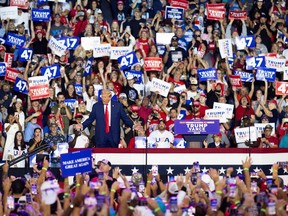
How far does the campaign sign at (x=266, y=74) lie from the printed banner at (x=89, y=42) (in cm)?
359

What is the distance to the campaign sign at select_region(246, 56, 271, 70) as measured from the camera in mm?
26250

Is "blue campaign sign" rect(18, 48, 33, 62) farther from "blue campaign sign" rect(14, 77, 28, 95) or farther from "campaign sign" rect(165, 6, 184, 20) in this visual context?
"campaign sign" rect(165, 6, 184, 20)

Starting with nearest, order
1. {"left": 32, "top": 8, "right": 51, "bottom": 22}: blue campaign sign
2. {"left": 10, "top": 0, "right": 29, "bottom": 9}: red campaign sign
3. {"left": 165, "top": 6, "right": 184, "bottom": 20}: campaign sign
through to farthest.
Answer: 1. {"left": 32, "top": 8, "right": 51, "bottom": 22}: blue campaign sign
2. {"left": 10, "top": 0, "right": 29, "bottom": 9}: red campaign sign
3. {"left": 165, "top": 6, "right": 184, "bottom": 20}: campaign sign

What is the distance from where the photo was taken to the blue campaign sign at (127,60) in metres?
25.6

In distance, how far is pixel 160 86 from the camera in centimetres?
2495

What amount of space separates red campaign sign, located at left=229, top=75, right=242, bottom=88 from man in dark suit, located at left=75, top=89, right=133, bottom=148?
503cm

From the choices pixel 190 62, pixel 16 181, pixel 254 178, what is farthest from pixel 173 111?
pixel 16 181

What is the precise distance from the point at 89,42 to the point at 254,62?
369cm

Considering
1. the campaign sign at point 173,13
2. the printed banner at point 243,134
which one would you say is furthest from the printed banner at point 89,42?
the printed banner at point 243,134

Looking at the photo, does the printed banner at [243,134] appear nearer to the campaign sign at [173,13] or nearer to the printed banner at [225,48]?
the printed banner at [225,48]

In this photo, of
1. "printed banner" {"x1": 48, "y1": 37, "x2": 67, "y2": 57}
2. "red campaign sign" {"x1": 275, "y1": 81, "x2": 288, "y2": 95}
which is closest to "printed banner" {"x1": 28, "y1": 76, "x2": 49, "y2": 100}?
"printed banner" {"x1": 48, "y1": 37, "x2": 67, "y2": 57}

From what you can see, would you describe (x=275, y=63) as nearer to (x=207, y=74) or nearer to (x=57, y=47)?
(x=207, y=74)

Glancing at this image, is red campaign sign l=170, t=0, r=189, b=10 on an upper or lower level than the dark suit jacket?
upper

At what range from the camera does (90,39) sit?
2606 centimetres
